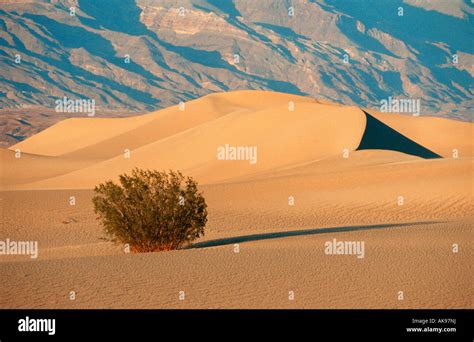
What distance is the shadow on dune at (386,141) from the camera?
4389 cm

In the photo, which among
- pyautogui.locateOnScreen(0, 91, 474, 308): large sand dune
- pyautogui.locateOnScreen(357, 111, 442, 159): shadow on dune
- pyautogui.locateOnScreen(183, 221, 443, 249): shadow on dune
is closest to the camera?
pyautogui.locateOnScreen(0, 91, 474, 308): large sand dune

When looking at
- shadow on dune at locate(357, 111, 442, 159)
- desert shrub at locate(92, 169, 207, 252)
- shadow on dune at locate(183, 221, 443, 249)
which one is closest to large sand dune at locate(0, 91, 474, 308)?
shadow on dune at locate(183, 221, 443, 249)

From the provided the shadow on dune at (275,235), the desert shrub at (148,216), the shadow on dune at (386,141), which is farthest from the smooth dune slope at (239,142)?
the desert shrub at (148,216)

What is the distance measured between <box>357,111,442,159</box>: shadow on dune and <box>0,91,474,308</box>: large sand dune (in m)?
0.16

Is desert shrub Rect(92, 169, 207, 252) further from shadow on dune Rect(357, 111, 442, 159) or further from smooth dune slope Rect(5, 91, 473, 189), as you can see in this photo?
shadow on dune Rect(357, 111, 442, 159)

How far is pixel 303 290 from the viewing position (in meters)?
10.8

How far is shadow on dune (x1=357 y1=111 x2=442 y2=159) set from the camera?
144 feet

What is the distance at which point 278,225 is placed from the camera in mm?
21109

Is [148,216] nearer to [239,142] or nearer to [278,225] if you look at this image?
[278,225]

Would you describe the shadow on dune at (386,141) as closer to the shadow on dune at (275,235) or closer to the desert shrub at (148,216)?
the shadow on dune at (275,235)

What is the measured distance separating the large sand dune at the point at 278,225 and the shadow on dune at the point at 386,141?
159 mm

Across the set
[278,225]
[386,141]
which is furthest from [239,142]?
[278,225]
